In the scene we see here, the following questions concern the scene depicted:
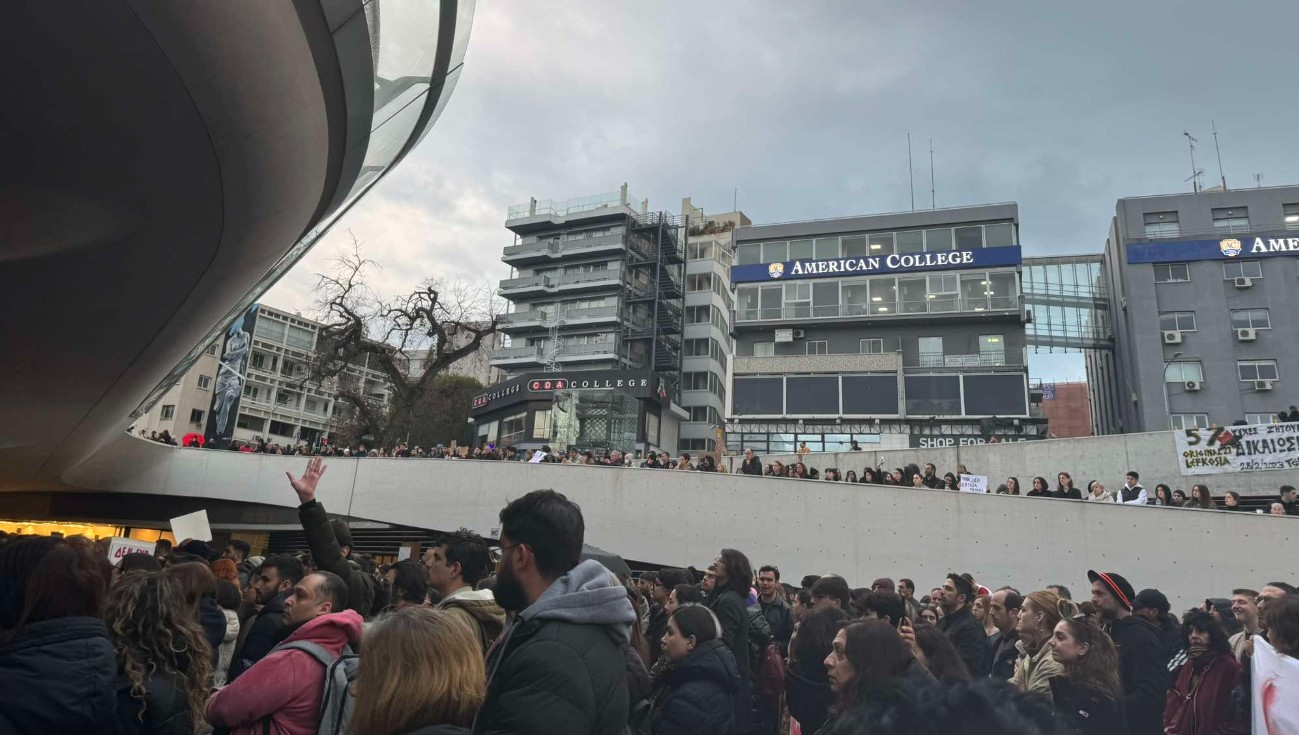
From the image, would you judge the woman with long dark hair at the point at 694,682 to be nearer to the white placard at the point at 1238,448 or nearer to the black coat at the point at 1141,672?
the black coat at the point at 1141,672

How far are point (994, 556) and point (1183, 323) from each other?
2354 centimetres

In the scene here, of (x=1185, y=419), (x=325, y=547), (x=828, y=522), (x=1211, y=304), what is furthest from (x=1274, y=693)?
(x=1211, y=304)

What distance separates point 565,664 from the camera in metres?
1.95

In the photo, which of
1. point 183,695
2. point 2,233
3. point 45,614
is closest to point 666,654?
point 183,695

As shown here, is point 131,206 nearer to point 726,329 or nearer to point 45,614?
point 45,614

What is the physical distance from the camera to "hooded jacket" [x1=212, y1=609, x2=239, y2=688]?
4.32 meters

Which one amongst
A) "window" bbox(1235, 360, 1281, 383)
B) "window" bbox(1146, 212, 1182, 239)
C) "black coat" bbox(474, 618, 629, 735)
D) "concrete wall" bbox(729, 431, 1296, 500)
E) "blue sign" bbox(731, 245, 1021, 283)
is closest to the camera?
"black coat" bbox(474, 618, 629, 735)

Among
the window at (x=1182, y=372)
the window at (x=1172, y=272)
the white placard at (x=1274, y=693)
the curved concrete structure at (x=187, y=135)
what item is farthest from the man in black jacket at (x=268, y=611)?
the window at (x=1172, y=272)

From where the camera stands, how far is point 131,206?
5195mm

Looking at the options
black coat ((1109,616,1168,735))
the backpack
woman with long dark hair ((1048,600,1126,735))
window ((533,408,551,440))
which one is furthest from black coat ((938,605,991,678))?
window ((533,408,551,440))

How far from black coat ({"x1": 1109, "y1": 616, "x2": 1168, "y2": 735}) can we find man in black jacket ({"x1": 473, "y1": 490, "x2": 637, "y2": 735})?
344 centimetres

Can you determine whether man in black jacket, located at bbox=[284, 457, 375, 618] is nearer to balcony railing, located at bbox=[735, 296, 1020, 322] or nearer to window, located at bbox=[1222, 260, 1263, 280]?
balcony railing, located at bbox=[735, 296, 1020, 322]

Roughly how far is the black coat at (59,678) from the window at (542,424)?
29.6m

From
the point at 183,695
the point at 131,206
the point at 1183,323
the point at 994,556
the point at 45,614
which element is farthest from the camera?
the point at 1183,323
